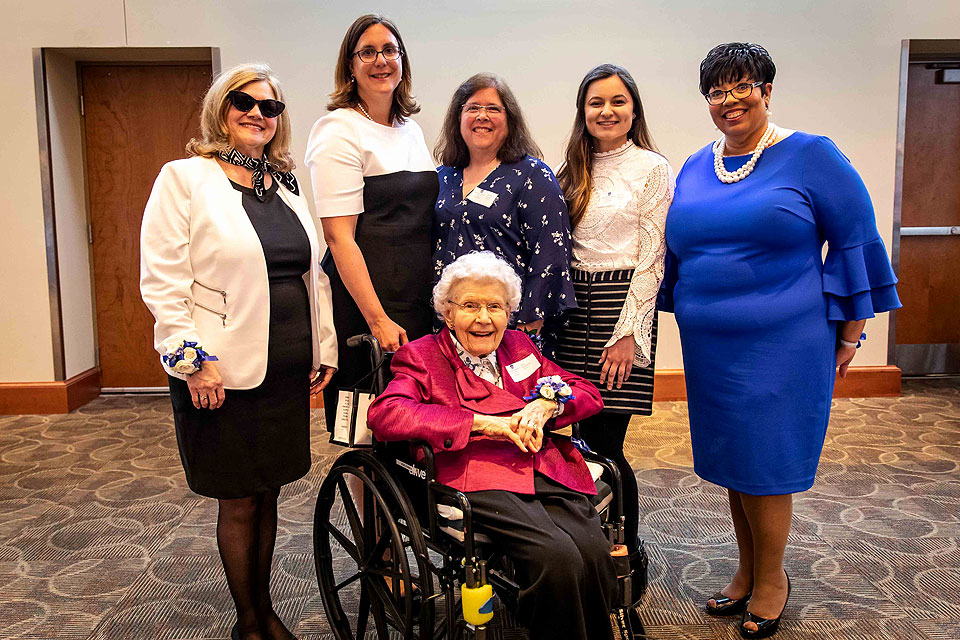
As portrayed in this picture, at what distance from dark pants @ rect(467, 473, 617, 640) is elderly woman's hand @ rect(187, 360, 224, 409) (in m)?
0.70

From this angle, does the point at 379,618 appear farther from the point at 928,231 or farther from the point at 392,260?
the point at 928,231

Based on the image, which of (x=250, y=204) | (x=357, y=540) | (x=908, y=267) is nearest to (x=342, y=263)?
(x=250, y=204)

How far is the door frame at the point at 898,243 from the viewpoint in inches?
189

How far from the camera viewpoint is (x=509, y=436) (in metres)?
1.79

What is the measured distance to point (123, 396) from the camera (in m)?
5.19

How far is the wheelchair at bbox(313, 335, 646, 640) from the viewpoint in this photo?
5.18ft

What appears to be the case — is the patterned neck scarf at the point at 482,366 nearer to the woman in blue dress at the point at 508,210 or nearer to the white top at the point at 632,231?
the woman in blue dress at the point at 508,210

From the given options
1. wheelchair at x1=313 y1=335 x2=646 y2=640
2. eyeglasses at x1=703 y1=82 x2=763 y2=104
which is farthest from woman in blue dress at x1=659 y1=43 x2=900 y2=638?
wheelchair at x1=313 y1=335 x2=646 y2=640

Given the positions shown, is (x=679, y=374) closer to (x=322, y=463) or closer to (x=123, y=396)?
(x=322, y=463)

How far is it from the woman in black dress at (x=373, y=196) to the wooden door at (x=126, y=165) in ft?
10.5

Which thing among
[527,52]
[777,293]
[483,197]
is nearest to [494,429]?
[483,197]

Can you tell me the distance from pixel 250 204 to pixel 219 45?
3153 mm

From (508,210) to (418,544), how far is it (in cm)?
107

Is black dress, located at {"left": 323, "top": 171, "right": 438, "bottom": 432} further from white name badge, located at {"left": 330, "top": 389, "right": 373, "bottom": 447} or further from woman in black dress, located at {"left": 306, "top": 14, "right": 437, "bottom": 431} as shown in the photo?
white name badge, located at {"left": 330, "top": 389, "right": 373, "bottom": 447}
